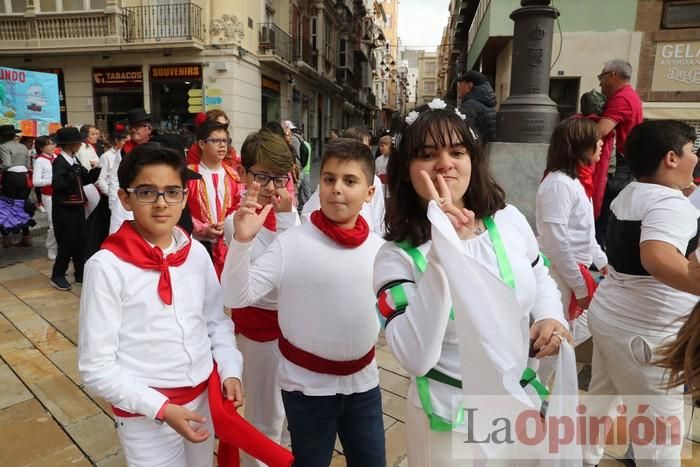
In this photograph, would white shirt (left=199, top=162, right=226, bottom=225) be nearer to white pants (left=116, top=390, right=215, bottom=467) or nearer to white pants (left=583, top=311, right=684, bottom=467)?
white pants (left=116, top=390, right=215, bottom=467)

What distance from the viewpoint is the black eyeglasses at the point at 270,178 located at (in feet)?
7.64

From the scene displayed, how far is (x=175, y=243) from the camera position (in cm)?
185

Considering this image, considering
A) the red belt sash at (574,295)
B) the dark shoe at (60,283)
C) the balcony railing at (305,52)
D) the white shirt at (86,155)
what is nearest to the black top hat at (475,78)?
the red belt sash at (574,295)

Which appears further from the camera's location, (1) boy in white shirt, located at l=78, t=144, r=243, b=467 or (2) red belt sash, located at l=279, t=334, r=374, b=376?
(2) red belt sash, located at l=279, t=334, r=374, b=376

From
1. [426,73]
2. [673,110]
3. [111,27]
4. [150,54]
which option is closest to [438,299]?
[673,110]

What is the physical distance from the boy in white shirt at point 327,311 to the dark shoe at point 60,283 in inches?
190

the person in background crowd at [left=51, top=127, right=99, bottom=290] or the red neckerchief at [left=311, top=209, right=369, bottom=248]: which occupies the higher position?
the red neckerchief at [left=311, top=209, right=369, bottom=248]

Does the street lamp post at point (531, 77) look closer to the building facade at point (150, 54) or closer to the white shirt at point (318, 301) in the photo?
the white shirt at point (318, 301)

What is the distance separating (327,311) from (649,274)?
4.84ft

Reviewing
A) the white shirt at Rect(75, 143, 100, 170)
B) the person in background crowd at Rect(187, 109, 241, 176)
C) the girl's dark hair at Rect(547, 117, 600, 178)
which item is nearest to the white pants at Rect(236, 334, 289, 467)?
the person in background crowd at Rect(187, 109, 241, 176)

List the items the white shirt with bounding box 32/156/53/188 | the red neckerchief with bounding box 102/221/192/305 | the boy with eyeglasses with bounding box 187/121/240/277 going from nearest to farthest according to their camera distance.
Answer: the red neckerchief with bounding box 102/221/192/305 → the boy with eyeglasses with bounding box 187/121/240/277 → the white shirt with bounding box 32/156/53/188

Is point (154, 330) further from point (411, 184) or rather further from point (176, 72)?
point (176, 72)

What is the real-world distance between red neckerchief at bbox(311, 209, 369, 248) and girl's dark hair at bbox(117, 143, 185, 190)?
55 centimetres

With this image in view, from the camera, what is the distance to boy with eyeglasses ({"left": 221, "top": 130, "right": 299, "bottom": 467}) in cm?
224
